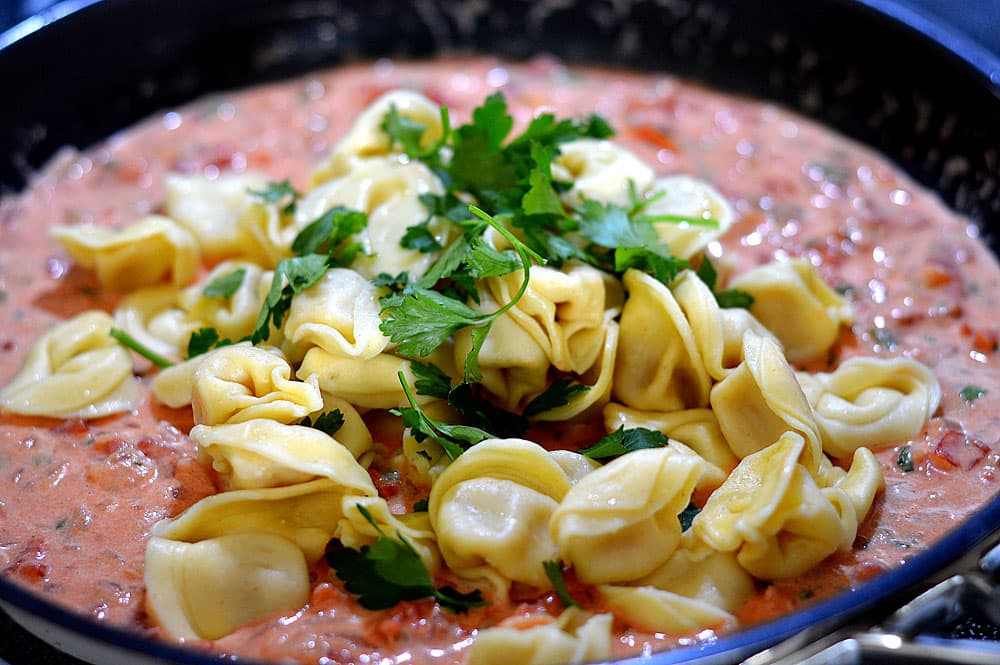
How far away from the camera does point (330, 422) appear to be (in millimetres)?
3135

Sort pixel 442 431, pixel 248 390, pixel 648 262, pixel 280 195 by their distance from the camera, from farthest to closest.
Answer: pixel 280 195, pixel 648 262, pixel 248 390, pixel 442 431

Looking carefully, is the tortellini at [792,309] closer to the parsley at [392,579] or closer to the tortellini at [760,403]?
the tortellini at [760,403]

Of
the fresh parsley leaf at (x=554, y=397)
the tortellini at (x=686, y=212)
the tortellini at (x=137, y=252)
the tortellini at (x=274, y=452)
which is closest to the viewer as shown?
the tortellini at (x=274, y=452)

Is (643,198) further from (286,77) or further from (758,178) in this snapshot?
(286,77)

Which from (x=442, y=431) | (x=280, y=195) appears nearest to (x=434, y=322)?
(x=442, y=431)

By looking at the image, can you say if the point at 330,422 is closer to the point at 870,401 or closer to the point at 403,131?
the point at 403,131

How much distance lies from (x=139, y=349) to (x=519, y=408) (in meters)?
1.36

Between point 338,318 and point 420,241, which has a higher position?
point 420,241

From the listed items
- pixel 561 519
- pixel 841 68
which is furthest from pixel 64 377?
pixel 841 68

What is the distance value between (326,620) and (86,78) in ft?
10.4

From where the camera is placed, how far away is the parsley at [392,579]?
9.23 ft

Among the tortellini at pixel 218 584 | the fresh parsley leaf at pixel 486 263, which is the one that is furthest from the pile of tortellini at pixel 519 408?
the fresh parsley leaf at pixel 486 263

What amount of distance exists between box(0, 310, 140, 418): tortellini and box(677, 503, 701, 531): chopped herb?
6.18ft

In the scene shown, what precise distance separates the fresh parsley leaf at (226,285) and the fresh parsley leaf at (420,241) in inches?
26.3
